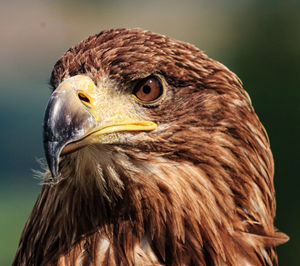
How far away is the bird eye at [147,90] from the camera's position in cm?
233

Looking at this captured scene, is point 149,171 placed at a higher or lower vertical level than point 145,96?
lower

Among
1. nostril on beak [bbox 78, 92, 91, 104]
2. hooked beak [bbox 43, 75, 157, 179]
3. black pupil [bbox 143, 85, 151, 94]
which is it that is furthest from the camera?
black pupil [bbox 143, 85, 151, 94]

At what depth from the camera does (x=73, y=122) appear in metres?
2.09

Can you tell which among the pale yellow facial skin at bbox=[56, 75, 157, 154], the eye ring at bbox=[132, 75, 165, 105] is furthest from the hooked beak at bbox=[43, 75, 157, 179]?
the eye ring at bbox=[132, 75, 165, 105]

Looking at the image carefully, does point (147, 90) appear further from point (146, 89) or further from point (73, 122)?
point (73, 122)

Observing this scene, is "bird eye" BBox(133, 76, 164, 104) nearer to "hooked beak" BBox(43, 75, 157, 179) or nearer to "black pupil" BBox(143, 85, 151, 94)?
"black pupil" BBox(143, 85, 151, 94)

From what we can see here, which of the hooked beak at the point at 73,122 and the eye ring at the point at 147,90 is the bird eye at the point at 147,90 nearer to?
the eye ring at the point at 147,90

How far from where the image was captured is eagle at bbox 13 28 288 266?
2.25 meters

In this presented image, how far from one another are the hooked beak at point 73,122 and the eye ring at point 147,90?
5.0 inches

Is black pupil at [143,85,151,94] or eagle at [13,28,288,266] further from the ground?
black pupil at [143,85,151,94]

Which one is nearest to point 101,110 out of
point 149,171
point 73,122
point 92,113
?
point 92,113

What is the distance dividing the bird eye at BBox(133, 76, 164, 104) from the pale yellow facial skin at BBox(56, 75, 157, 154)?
1.5 inches

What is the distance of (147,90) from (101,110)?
0.22 m

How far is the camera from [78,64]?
2.29 meters
